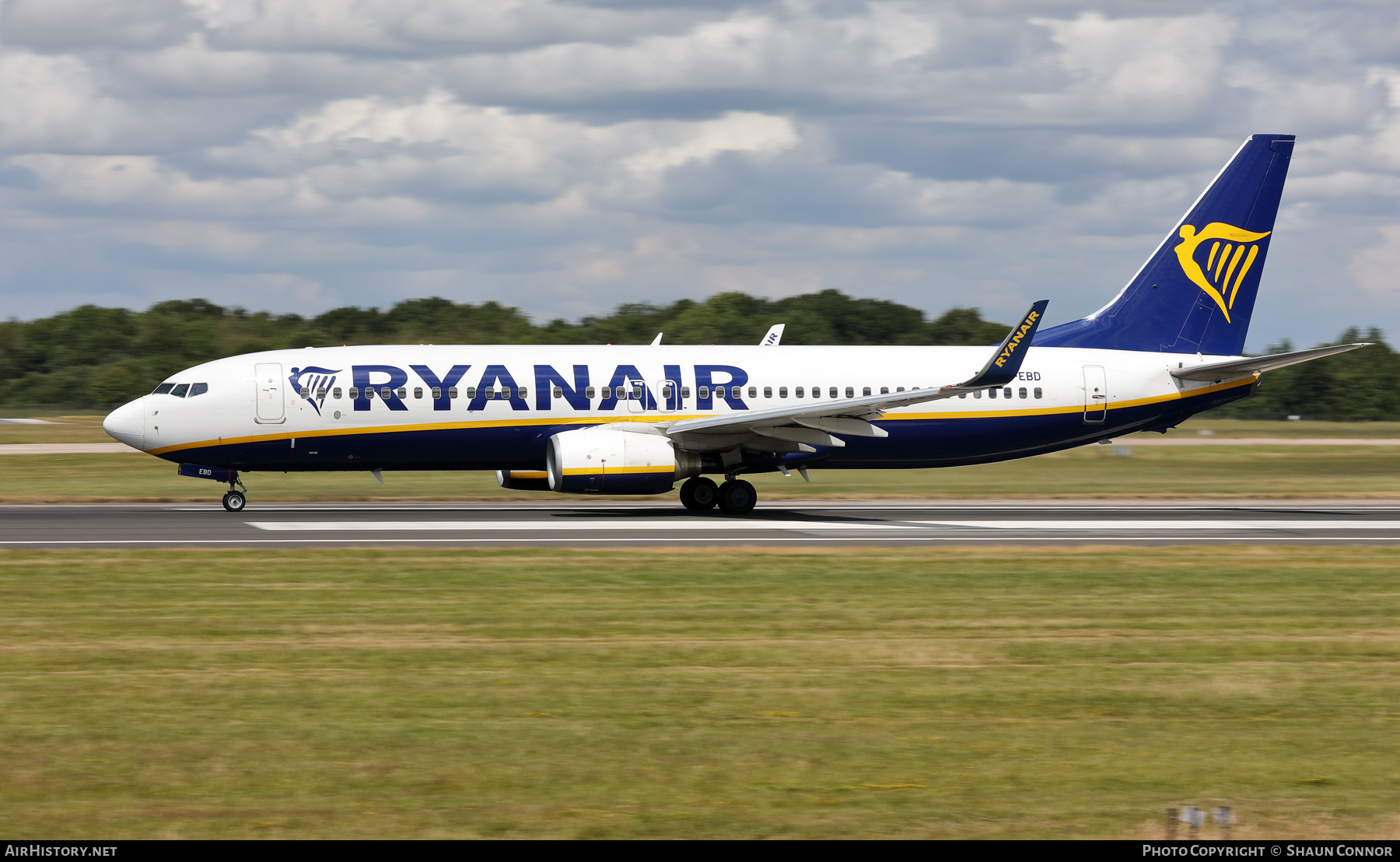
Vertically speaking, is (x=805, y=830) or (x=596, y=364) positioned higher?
(x=596, y=364)

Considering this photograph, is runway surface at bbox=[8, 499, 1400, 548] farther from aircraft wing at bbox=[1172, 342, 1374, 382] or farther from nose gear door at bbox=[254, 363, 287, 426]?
aircraft wing at bbox=[1172, 342, 1374, 382]

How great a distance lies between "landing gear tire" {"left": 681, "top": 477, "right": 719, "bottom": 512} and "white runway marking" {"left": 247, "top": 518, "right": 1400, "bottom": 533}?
1533 millimetres

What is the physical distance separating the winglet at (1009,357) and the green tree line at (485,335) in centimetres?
4866

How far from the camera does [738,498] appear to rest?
30031 millimetres

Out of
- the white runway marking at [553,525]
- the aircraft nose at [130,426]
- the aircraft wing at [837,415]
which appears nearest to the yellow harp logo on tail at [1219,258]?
the aircraft wing at [837,415]

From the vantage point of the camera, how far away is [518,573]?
744 inches

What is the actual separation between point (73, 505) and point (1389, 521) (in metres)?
27.9

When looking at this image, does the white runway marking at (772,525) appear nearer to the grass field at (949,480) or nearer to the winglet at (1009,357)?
the winglet at (1009,357)

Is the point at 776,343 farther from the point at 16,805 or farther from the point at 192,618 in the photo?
the point at 16,805

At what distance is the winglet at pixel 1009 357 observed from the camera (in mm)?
26969

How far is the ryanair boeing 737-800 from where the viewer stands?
28688 mm

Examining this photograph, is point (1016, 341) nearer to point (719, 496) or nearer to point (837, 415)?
point (837, 415)

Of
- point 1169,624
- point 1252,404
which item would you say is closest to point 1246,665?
point 1169,624

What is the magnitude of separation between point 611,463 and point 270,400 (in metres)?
7.18
